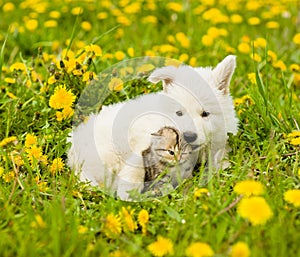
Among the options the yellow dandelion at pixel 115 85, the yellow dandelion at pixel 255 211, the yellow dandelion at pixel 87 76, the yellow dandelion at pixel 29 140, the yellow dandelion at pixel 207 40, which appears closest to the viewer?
the yellow dandelion at pixel 255 211

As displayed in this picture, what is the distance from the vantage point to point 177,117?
2980mm

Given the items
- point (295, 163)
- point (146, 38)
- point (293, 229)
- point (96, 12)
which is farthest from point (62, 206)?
point (96, 12)

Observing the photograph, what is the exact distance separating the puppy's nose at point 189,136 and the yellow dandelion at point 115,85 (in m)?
0.82

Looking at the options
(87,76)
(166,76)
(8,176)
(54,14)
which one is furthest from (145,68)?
(54,14)

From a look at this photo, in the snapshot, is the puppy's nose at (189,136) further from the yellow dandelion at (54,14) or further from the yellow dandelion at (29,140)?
the yellow dandelion at (54,14)

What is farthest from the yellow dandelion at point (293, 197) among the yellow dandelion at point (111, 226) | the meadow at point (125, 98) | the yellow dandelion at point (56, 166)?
the yellow dandelion at point (56, 166)

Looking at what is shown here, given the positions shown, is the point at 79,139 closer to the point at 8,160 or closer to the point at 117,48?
the point at 8,160

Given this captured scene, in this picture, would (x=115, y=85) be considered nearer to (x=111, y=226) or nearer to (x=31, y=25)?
(x=111, y=226)

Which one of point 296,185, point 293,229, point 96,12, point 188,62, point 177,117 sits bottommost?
point 293,229

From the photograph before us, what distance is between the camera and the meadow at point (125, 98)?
7.50 ft

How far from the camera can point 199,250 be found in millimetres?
2088

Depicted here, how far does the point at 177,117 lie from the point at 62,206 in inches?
32.3

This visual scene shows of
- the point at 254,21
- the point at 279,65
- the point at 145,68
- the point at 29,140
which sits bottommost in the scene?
the point at 29,140

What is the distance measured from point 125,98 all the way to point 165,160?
0.88m
